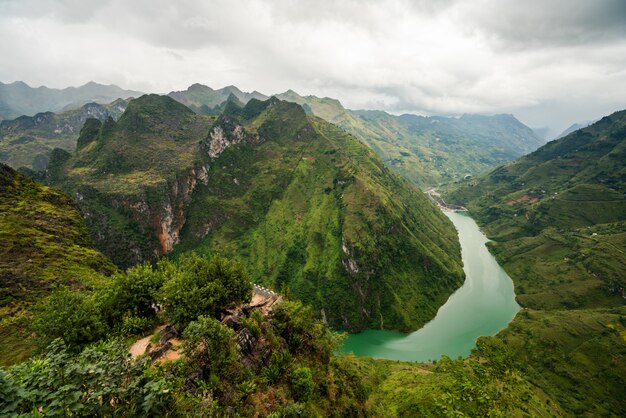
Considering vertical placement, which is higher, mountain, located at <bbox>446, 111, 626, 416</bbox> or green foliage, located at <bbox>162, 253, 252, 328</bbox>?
green foliage, located at <bbox>162, 253, 252, 328</bbox>

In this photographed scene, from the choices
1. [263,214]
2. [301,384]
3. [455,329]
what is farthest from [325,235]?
[301,384]

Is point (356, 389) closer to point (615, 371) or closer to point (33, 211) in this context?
point (33, 211)

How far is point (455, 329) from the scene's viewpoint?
399ft

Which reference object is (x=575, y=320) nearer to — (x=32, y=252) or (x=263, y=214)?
(x=263, y=214)

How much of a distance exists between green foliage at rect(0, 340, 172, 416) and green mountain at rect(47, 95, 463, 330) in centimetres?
12000

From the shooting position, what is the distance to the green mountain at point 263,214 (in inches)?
5098

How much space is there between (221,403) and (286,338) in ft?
41.4

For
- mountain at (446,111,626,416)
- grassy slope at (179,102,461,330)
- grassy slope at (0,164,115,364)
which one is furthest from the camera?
grassy slope at (179,102,461,330)

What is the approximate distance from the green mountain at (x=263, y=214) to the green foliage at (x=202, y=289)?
322 feet

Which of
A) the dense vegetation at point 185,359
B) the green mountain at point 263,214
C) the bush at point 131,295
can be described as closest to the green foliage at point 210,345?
the dense vegetation at point 185,359

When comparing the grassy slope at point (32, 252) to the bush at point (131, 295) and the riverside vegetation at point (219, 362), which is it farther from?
the bush at point (131, 295)

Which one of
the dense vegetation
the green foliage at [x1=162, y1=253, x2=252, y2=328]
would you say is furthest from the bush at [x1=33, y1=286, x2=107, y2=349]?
the green foliage at [x1=162, y1=253, x2=252, y2=328]

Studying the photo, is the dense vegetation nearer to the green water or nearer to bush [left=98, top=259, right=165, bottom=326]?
bush [left=98, top=259, right=165, bottom=326]

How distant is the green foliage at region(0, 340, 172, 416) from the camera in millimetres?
9156
